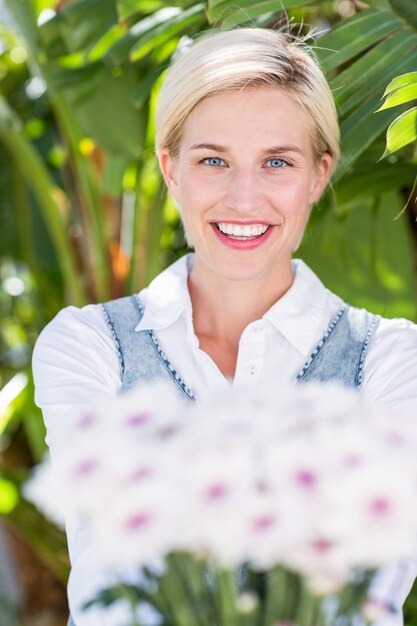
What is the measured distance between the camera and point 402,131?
1049 mm

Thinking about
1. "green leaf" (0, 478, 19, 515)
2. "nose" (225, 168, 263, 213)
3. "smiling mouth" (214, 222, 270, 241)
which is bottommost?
"green leaf" (0, 478, 19, 515)

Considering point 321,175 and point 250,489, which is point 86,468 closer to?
point 250,489

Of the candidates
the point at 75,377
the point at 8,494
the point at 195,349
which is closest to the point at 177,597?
the point at 75,377

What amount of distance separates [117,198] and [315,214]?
102 centimetres

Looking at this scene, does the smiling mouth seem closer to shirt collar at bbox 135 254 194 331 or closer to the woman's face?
the woman's face

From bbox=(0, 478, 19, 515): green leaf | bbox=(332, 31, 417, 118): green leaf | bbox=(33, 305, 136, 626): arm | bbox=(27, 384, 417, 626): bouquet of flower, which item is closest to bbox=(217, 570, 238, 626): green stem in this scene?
bbox=(27, 384, 417, 626): bouquet of flower

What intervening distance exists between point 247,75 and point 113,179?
1.05 meters

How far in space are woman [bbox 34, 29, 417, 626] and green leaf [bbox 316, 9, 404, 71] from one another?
0.04 m

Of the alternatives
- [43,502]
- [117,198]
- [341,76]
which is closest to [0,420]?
[117,198]

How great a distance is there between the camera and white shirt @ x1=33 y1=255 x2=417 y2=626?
3.65ft

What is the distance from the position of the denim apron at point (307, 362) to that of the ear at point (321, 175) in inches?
7.7

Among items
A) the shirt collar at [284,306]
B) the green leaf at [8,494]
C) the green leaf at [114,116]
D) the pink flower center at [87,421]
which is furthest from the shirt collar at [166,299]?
the green leaf at [8,494]

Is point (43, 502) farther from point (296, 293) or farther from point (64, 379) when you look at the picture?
point (296, 293)

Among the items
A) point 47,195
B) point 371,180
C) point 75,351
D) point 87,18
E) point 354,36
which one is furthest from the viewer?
point 47,195
